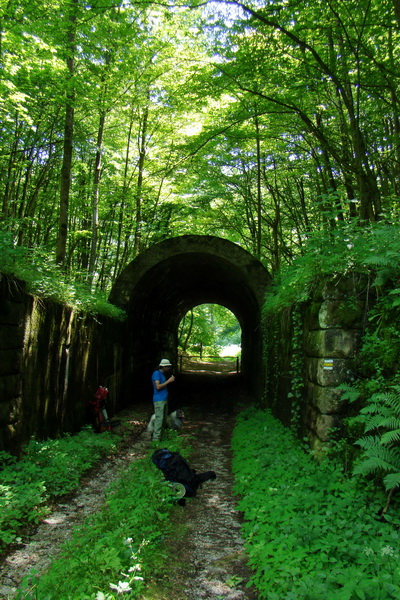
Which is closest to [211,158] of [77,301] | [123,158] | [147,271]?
[123,158]

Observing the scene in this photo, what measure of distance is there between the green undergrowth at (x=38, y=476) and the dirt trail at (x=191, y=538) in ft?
0.53

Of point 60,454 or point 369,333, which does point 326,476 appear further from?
point 60,454

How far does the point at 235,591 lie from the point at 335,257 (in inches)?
143

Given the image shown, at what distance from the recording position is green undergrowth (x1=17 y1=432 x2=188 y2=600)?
3.07m

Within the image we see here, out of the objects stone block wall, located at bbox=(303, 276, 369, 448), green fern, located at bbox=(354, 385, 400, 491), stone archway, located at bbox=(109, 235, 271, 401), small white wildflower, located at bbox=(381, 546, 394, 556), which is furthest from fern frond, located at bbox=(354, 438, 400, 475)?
stone archway, located at bbox=(109, 235, 271, 401)

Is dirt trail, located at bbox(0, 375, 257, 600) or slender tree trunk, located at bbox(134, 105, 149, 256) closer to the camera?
dirt trail, located at bbox(0, 375, 257, 600)

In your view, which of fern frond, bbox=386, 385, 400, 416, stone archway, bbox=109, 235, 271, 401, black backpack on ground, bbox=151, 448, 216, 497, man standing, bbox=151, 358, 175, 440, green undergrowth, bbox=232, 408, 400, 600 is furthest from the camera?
stone archway, bbox=109, 235, 271, 401

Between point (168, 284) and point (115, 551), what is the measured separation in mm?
11995

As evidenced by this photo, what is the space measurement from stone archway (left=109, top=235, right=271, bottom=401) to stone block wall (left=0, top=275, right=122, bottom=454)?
2280 millimetres

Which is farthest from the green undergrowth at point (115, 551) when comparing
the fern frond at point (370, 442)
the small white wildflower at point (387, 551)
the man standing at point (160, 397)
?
the man standing at point (160, 397)

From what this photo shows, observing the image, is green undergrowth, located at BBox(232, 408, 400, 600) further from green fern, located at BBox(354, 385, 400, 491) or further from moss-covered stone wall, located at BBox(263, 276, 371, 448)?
moss-covered stone wall, located at BBox(263, 276, 371, 448)

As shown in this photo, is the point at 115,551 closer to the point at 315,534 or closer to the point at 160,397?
the point at 315,534

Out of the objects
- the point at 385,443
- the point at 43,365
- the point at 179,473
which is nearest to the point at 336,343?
the point at 385,443

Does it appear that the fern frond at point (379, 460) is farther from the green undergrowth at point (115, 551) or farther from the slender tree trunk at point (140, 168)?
the slender tree trunk at point (140, 168)
